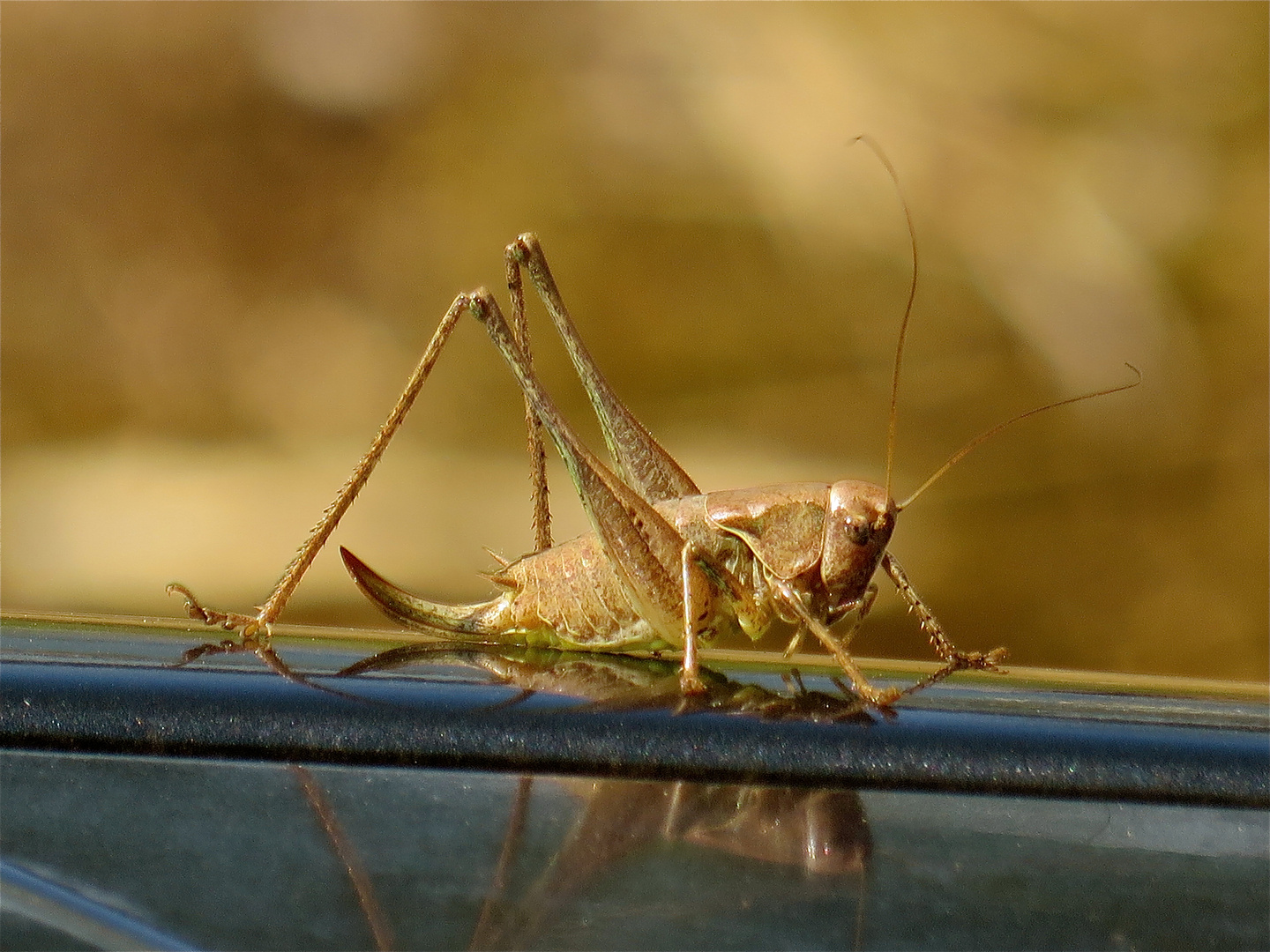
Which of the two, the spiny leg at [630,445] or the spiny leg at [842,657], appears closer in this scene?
the spiny leg at [842,657]

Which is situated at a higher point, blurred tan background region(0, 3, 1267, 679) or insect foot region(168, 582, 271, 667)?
blurred tan background region(0, 3, 1267, 679)

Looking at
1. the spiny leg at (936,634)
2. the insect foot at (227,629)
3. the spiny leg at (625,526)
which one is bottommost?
the spiny leg at (936,634)

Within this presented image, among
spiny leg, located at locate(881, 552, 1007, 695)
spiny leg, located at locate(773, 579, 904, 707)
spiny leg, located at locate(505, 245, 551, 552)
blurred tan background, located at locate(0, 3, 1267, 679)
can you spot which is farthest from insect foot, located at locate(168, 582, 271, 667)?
blurred tan background, located at locate(0, 3, 1267, 679)

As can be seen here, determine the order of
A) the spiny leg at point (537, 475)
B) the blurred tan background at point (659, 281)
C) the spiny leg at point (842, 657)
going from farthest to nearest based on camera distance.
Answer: the blurred tan background at point (659, 281) → the spiny leg at point (537, 475) → the spiny leg at point (842, 657)

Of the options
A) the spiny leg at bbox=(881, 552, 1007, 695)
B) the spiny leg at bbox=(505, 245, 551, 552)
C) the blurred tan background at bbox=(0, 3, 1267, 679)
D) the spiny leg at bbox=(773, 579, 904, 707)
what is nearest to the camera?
the spiny leg at bbox=(773, 579, 904, 707)

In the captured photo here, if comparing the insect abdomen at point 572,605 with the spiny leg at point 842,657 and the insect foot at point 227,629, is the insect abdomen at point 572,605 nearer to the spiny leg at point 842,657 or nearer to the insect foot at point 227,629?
the spiny leg at point 842,657

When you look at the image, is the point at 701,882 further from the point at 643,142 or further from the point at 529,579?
the point at 643,142

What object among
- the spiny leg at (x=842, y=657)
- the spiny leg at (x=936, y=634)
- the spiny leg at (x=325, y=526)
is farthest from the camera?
the spiny leg at (x=325, y=526)

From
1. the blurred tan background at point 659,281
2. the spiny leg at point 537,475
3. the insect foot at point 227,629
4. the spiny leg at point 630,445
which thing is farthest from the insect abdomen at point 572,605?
the blurred tan background at point 659,281

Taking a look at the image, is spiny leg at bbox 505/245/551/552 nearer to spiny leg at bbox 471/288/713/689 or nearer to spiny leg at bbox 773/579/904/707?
spiny leg at bbox 471/288/713/689
